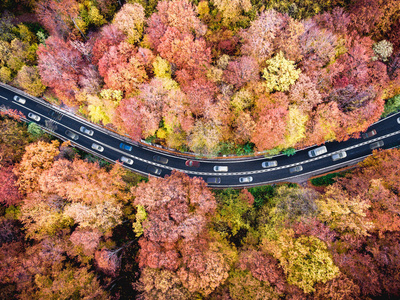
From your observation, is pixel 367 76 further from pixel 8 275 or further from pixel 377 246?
pixel 8 275

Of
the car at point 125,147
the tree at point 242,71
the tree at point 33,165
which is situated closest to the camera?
the tree at point 242,71

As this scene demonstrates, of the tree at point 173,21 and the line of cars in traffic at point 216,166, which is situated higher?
the tree at point 173,21

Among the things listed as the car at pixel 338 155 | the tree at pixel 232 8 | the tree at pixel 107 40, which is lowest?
the car at pixel 338 155

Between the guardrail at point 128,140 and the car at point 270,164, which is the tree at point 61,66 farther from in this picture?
the car at point 270,164

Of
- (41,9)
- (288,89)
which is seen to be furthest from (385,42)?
(41,9)

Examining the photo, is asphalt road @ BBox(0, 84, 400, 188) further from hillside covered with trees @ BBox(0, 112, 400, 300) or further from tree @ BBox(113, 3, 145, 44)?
tree @ BBox(113, 3, 145, 44)

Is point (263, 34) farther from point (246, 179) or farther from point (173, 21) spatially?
point (246, 179)

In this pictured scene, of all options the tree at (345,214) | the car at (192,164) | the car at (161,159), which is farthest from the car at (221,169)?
the tree at (345,214)
